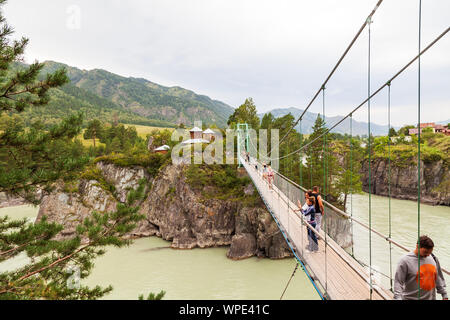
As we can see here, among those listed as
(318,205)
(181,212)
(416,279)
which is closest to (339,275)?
(318,205)

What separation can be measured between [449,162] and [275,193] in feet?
59.0

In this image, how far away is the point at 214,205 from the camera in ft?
45.5

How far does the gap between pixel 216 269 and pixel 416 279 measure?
10.2m

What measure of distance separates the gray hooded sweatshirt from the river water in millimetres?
7124

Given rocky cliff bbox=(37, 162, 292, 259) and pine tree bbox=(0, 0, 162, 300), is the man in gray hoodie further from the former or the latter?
rocky cliff bbox=(37, 162, 292, 259)

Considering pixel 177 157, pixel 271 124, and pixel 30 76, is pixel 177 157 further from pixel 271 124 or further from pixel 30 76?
pixel 30 76

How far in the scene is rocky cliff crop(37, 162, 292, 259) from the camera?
1199 cm

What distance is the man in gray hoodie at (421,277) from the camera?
5.91 ft

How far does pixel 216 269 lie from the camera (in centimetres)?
1104

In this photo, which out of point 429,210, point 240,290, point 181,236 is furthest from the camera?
point 429,210

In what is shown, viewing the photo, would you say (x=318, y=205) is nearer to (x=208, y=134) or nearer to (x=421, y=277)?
(x=421, y=277)

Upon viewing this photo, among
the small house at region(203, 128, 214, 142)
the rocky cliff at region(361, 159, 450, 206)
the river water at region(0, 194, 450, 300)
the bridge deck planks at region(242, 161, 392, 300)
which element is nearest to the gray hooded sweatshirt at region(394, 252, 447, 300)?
the bridge deck planks at region(242, 161, 392, 300)

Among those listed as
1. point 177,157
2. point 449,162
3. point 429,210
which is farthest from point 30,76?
point 449,162

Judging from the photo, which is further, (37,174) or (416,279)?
(37,174)
